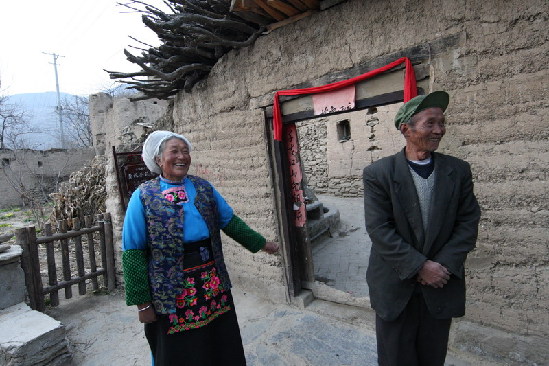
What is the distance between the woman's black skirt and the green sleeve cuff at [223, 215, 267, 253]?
309 mm

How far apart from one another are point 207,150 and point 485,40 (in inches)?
134

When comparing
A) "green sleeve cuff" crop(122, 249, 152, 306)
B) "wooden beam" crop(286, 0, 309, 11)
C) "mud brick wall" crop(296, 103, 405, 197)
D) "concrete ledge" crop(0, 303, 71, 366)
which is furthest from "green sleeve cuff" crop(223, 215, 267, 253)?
"mud brick wall" crop(296, 103, 405, 197)

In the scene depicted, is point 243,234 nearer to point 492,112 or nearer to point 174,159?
point 174,159

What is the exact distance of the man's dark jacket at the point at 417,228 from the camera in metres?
1.72

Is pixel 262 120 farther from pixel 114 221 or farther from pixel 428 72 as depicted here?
pixel 114 221

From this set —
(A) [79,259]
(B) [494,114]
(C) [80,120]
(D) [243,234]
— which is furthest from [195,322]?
(C) [80,120]

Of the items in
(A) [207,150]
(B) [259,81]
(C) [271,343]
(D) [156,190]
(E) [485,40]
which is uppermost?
(B) [259,81]

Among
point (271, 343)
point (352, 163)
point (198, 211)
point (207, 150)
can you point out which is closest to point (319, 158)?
point (352, 163)

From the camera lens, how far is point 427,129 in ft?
5.78

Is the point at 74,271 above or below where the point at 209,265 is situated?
below

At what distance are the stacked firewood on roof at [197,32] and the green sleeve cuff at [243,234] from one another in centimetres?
207

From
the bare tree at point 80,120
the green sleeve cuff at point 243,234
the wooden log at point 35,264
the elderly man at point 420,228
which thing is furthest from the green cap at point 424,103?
the bare tree at point 80,120

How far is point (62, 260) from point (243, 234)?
3.62m

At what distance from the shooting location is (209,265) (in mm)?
2180
